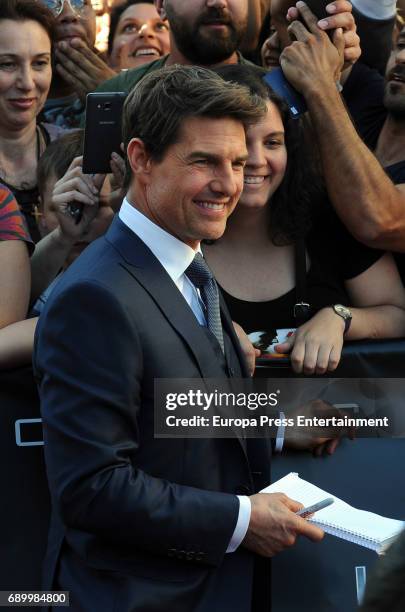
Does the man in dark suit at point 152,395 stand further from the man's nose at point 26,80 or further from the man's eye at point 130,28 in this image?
the man's eye at point 130,28

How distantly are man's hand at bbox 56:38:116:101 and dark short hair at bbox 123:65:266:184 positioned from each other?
7.82ft

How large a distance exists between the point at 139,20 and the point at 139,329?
353cm

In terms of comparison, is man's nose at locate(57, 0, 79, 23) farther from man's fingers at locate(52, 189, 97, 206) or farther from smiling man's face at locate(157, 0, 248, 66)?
man's fingers at locate(52, 189, 97, 206)

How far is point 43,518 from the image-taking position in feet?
9.92

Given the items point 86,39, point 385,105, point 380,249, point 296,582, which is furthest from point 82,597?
point 86,39

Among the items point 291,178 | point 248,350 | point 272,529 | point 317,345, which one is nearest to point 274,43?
point 291,178

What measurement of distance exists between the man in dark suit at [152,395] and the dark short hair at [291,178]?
2.93 ft

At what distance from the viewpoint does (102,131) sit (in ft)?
11.2

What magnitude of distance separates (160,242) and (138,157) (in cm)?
21

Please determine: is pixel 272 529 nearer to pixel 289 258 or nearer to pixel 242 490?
pixel 242 490

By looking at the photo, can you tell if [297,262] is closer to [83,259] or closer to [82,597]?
[83,259]

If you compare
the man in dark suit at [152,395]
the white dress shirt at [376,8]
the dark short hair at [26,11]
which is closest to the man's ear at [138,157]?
the man in dark suit at [152,395]

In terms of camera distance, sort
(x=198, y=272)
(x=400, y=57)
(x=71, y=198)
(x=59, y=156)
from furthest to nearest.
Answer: (x=400, y=57)
(x=59, y=156)
(x=71, y=198)
(x=198, y=272)

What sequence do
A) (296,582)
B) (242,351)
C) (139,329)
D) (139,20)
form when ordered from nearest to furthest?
(139,329) < (296,582) < (242,351) < (139,20)
